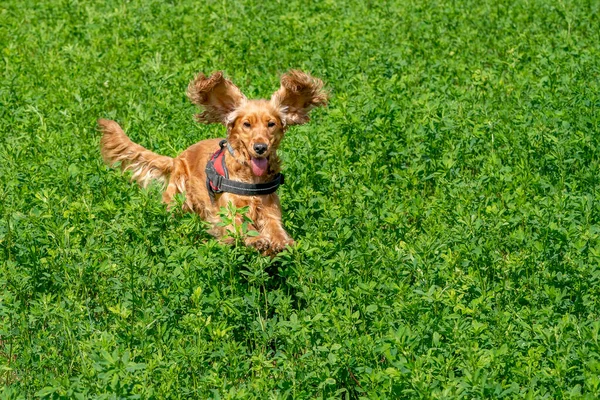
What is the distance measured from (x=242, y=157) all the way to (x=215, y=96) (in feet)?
2.05

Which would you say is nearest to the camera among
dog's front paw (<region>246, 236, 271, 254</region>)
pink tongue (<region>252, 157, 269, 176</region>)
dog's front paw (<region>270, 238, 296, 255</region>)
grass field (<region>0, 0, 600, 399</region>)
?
grass field (<region>0, 0, 600, 399</region>)

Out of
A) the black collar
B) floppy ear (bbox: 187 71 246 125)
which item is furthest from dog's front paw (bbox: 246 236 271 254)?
floppy ear (bbox: 187 71 246 125)

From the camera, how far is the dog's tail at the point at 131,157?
891 centimetres

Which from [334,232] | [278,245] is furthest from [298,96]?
[334,232]

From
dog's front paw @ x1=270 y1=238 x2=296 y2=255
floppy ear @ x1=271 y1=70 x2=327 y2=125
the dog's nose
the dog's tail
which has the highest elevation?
floppy ear @ x1=271 y1=70 x2=327 y2=125

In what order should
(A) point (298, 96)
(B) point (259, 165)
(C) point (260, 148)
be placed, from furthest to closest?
(A) point (298, 96) → (B) point (259, 165) → (C) point (260, 148)

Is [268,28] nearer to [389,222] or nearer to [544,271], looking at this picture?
[389,222]

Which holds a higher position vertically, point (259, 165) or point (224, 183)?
point (259, 165)

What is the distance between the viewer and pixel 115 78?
36.7 feet

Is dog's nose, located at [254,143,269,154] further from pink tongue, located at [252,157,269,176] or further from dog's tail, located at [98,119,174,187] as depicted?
dog's tail, located at [98,119,174,187]

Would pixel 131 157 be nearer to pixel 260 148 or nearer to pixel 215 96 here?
pixel 215 96

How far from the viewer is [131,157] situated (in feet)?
29.3

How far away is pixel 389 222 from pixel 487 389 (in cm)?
237

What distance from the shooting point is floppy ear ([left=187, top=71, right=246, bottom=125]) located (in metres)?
7.99
